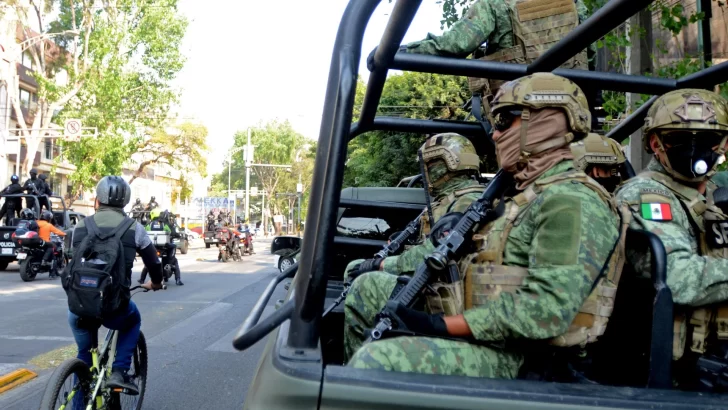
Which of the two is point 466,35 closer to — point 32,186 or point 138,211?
point 32,186

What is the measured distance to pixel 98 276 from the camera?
11.2 ft

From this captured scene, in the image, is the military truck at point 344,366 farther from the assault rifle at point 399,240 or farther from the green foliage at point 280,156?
the green foliage at point 280,156

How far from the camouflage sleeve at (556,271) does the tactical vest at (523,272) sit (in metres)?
0.07

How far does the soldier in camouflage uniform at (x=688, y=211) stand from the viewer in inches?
72.5

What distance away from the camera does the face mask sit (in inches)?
84.7

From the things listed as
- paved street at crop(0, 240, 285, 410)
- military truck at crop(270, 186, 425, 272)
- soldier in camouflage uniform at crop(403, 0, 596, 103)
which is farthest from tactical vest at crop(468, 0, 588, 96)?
paved street at crop(0, 240, 285, 410)

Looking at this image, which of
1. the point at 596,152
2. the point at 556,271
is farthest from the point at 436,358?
the point at 596,152

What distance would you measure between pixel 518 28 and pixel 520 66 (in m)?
0.81

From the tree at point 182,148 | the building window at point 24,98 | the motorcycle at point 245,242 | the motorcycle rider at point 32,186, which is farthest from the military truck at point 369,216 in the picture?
the building window at point 24,98

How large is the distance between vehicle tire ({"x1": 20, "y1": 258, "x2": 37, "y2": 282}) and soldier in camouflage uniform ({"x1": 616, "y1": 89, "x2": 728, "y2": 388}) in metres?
13.5

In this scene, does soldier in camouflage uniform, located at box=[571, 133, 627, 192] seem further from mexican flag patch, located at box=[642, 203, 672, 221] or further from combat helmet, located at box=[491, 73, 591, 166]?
combat helmet, located at box=[491, 73, 591, 166]

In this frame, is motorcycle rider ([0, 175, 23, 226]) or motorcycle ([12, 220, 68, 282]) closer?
motorcycle ([12, 220, 68, 282])

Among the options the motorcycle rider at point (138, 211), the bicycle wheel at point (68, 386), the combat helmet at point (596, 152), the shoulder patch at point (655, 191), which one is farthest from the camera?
the motorcycle rider at point (138, 211)

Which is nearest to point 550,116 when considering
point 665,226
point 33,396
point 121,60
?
point 665,226
